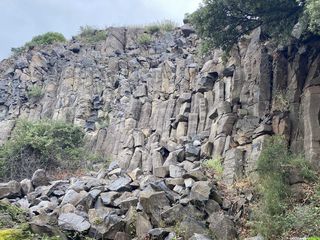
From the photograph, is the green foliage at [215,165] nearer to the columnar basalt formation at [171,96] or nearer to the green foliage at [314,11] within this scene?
the columnar basalt formation at [171,96]

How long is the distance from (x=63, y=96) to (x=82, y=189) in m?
14.5

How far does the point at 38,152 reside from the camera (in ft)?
78.2

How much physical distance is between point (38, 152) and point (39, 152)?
6cm

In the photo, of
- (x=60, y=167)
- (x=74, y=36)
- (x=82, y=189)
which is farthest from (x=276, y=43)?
(x=74, y=36)

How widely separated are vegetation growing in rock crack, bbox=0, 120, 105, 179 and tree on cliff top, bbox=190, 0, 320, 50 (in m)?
8.73

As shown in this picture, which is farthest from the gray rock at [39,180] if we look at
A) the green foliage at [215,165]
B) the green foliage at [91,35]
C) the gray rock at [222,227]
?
the green foliage at [91,35]

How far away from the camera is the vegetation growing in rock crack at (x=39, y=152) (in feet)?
75.5

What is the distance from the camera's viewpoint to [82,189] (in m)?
16.8

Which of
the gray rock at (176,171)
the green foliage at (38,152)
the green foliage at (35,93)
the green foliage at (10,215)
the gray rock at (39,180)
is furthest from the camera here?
the green foliage at (35,93)

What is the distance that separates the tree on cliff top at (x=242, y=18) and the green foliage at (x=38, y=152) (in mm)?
8830

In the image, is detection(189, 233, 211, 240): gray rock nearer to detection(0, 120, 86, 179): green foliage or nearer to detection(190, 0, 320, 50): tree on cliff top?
detection(190, 0, 320, 50): tree on cliff top

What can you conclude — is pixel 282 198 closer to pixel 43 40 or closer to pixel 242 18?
pixel 242 18

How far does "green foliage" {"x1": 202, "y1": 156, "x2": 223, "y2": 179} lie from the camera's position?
55.1ft

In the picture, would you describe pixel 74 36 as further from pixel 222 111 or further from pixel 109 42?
pixel 222 111
